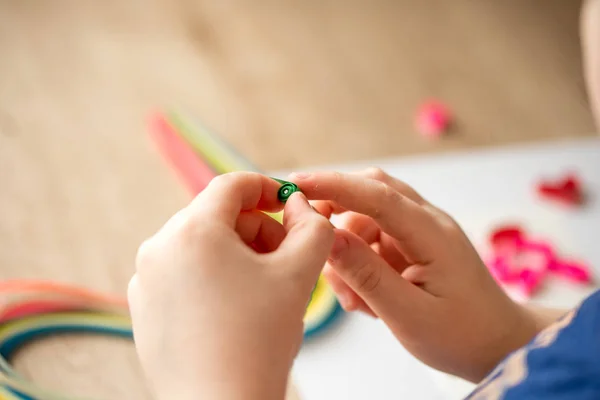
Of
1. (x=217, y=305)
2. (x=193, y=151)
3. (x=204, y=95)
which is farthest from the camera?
(x=204, y=95)

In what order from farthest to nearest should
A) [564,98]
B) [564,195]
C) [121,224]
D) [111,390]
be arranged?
[564,98], [564,195], [121,224], [111,390]

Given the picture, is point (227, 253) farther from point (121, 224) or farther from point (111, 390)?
point (121, 224)

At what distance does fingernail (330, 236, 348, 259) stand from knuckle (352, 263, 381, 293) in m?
0.02

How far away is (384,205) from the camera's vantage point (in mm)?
446

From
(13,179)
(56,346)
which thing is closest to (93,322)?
(56,346)

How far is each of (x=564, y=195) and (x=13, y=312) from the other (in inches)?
30.4

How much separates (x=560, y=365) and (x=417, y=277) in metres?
0.14

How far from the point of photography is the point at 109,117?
0.93m

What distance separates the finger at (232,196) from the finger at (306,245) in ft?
0.11

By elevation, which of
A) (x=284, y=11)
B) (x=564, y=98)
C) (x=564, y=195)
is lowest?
(x=564, y=195)

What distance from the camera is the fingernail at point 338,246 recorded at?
426mm

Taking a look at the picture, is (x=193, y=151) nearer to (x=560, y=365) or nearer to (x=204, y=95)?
(x=204, y=95)

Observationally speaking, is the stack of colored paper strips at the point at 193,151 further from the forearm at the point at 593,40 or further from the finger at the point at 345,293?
the forearm at the point at 593,40

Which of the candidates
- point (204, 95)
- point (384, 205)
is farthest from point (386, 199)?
point (204, 95)
